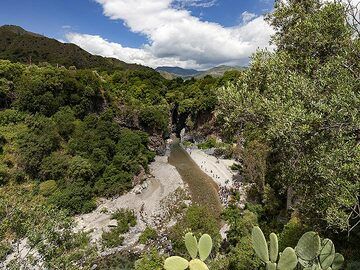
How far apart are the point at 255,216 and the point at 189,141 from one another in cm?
A: 4090

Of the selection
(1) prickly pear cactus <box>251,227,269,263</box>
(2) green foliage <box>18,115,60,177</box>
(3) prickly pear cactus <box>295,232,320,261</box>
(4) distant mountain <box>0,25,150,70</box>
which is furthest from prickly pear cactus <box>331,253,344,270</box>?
(4) distant mountain <box>0,25,150,70</box>

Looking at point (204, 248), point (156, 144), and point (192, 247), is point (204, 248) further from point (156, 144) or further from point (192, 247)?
point (156, 144)

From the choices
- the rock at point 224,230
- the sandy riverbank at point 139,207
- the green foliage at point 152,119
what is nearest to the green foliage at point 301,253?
the rock at point 224,230

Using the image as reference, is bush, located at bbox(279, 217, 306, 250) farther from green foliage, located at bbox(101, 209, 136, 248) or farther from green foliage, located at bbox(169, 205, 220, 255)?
green foliage, located at bbox(101, 209, 136, 248)

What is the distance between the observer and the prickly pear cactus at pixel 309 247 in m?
6.43

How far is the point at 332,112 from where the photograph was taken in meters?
7.95

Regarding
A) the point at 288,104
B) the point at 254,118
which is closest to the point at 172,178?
the point at 254,118

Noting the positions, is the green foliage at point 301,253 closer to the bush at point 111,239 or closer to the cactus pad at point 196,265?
the cactus pad at point 196,265

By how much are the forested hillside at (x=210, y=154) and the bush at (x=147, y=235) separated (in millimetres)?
100

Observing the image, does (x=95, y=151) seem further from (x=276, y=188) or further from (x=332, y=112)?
(x=332, y=112)

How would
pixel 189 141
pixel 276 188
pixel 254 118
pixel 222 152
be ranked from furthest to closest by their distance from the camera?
1. pixel 189 141
2. pixel 222 152
3. pixel 276 188
4. pixel 254 118

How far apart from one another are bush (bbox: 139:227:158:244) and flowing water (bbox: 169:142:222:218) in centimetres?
708

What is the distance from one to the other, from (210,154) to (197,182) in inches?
531

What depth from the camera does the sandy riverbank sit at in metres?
30.0
